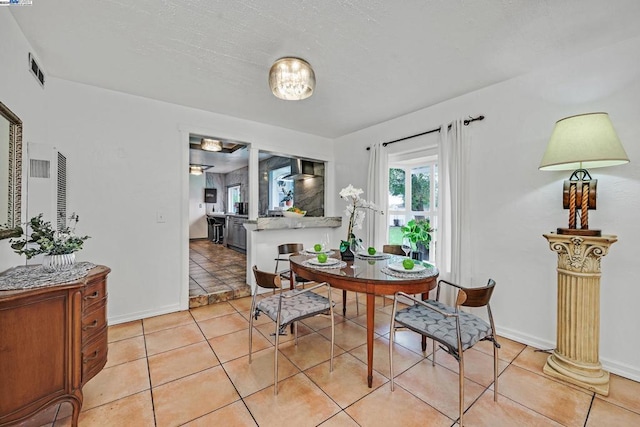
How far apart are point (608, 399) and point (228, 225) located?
278 inches

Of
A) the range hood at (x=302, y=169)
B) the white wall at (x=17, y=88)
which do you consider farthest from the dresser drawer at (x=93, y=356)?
the range hood at (x=302, y=169)

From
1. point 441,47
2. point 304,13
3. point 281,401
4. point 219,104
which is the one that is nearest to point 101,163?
point 219,104

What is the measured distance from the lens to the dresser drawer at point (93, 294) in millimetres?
1579

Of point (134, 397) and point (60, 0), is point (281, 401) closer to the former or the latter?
point (134, 397)

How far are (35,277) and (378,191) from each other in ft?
11.1

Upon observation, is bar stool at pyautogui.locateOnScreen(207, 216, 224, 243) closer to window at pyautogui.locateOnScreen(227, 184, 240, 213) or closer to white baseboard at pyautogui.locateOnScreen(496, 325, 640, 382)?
window at pyautogui.locateOnScreen(227, 184, 240, 213)

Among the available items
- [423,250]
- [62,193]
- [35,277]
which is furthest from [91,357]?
[423,250]

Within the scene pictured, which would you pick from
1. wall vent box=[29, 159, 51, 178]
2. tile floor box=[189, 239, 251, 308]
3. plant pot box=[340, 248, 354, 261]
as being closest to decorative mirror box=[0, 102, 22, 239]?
wall vent box=[29, 159, 51, 178]

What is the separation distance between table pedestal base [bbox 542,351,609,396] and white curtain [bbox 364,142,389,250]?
213cm

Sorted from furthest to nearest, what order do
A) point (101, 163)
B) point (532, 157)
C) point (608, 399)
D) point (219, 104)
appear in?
point (219, 104) < point (101, 163) < point (532, 157) < point (608, 399)

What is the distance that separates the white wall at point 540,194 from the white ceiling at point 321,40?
20 cm

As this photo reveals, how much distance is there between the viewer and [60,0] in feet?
5.30

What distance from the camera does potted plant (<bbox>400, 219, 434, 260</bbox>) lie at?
3459 mm

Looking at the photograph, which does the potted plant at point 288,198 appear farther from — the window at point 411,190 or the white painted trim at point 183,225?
the white painted trim at point 183,225
